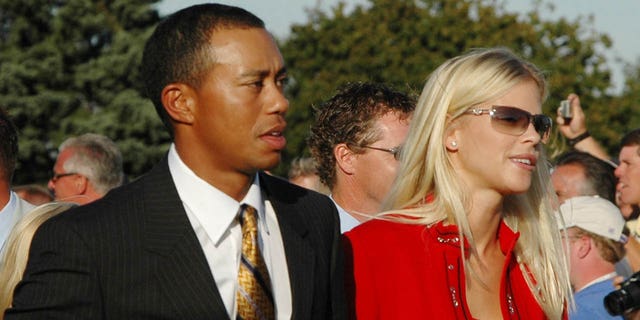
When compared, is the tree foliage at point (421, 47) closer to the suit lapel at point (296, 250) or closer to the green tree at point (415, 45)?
the green tree at point (415, 45)

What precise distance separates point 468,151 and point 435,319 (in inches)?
25.3

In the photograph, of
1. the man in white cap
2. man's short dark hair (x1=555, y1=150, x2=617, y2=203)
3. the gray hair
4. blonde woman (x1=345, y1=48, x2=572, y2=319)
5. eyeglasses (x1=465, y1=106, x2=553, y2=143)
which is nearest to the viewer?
blonde woman (x1=345, y1=48, x2=572, y2=319)

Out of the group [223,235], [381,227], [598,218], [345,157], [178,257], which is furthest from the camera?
[598,218]

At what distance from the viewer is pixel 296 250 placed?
12.4 ft

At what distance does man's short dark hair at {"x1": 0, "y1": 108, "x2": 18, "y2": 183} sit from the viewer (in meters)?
5.95

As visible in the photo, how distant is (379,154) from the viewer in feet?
19.9

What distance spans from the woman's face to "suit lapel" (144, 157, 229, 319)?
4.34 feet

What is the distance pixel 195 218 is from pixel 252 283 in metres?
0.26

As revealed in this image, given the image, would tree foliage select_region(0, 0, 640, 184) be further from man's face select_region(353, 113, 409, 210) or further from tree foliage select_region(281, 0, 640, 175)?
man's face select_region(353, 113, 409, 210)

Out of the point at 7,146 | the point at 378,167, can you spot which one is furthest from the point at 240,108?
the point at 7,146

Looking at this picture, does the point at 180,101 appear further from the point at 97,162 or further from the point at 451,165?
the point at 97,162

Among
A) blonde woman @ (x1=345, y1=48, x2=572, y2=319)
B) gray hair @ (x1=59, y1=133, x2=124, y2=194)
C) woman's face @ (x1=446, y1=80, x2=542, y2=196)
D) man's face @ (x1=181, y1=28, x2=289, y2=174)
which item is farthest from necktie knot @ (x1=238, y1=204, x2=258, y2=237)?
gray hair @ (x1=59, y1=133, x2=124, y2=194)

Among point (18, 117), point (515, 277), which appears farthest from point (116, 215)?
point (18, 117)

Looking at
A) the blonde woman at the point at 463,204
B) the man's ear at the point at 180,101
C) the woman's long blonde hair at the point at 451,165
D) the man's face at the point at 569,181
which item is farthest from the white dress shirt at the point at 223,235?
the man's face at the point at 569,181
